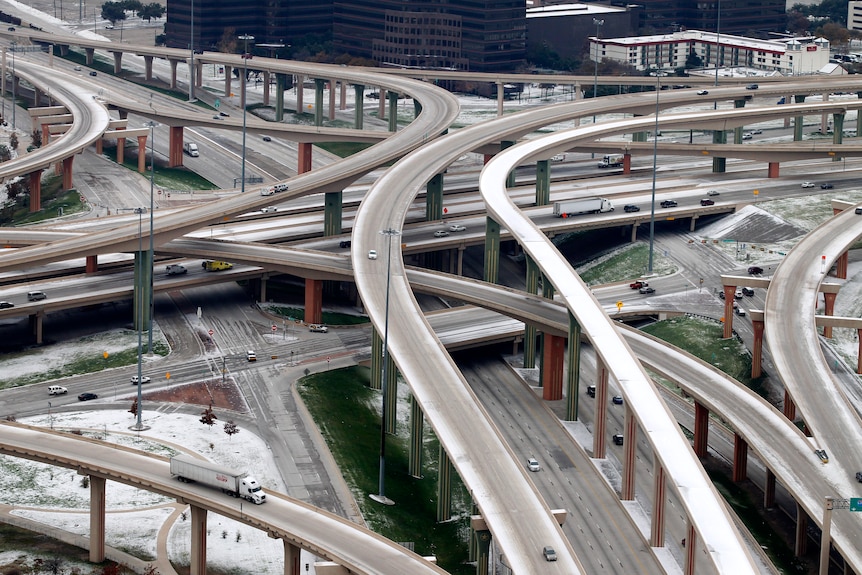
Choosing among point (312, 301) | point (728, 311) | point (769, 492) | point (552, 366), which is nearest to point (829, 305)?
point (728, 311)

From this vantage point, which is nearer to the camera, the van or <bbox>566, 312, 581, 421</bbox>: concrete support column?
<bbox>566, 312, 581, 421</bbox>: concrete support column

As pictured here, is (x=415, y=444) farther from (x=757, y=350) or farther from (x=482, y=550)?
(x=757, y=350)

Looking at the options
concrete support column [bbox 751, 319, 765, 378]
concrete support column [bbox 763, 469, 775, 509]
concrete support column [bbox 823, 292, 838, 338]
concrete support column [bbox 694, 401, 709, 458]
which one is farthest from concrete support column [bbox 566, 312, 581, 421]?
concrete support column [bbox 823, 292, 838, 338]

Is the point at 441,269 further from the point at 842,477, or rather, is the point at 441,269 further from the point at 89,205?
the point at 842,477

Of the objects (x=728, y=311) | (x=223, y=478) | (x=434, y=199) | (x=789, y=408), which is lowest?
(x=789, y=408)

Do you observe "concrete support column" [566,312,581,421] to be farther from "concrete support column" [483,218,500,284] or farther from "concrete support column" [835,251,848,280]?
"concrete support column" [835,251,848,280]

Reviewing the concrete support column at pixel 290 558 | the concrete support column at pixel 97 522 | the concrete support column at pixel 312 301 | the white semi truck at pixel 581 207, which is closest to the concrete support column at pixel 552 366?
the concrete support column at pixel 312 301
